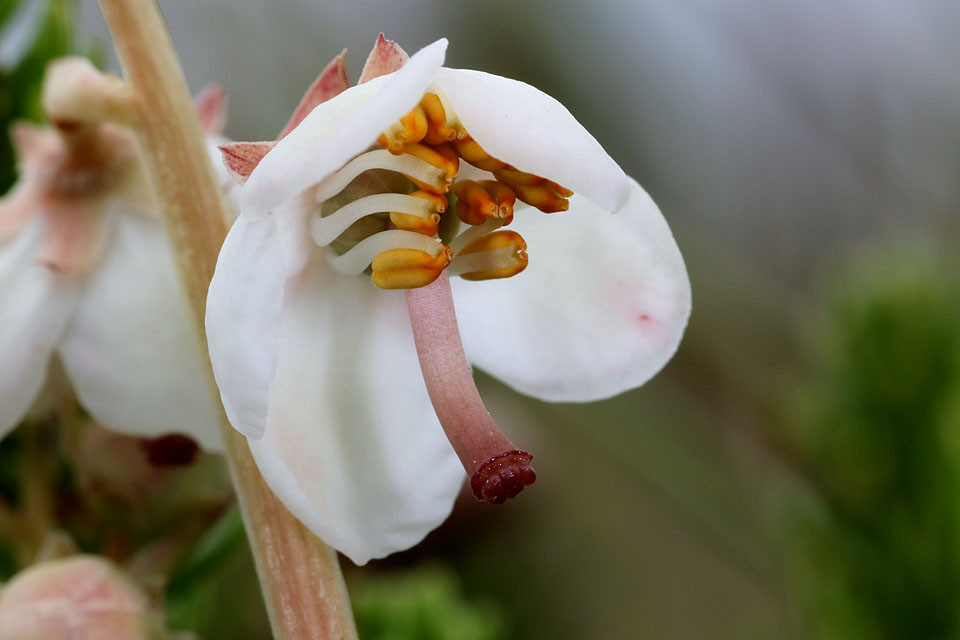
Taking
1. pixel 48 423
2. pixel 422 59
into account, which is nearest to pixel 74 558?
pixel 48 423

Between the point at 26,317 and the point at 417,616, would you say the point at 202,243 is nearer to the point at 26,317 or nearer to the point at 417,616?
the point at 26,317

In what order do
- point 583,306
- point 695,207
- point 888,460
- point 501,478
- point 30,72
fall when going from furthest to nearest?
point 695,207
point 888,460
point 30,72
point 583,306
point 501,478

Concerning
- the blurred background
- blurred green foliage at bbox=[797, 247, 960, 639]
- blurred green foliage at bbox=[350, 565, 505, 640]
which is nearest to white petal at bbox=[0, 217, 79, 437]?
blurred green foliage at bbox=[350, 565, 505, 640]

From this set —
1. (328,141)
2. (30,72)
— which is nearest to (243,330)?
(328,141)

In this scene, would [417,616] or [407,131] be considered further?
[417,616]

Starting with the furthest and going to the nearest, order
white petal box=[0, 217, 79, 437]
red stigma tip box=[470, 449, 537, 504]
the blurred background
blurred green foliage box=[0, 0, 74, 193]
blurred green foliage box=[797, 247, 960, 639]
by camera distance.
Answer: the blurred background < blurred green foliage box=[797, 247, 960, 639] < blurred green foliage box=[0, 0, 74, 193] < white petal box=[0, 217, 79, 437] < red stigma tip box=[470, 449, 537, 504]

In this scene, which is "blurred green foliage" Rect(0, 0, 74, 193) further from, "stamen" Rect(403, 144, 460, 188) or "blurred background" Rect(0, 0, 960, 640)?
"blurred background" Rect(0, 0, 960, 640)

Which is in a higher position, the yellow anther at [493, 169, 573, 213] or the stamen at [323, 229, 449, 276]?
the yellow anther at [493, 169, 573, 213]

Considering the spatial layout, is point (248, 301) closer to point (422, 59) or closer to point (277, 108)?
point (422, 59)
